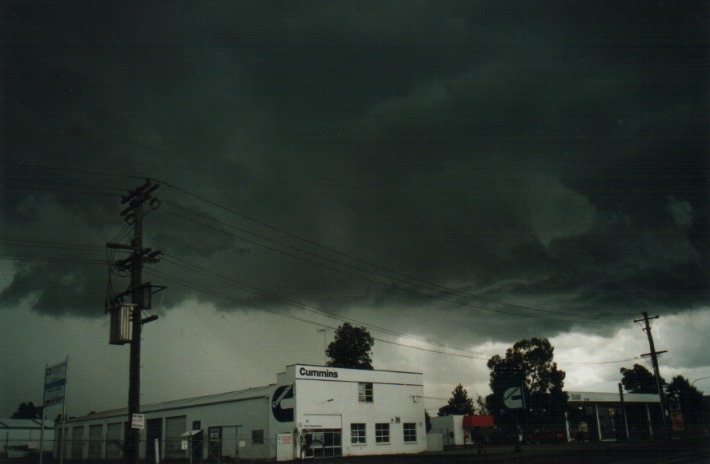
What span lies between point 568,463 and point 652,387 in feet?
464

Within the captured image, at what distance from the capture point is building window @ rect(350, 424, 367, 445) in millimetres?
50266

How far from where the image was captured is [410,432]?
56188 millimetres

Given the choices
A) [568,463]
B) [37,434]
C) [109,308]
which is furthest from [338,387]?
[37,434]

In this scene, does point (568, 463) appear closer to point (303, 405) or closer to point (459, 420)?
point (303, 405)

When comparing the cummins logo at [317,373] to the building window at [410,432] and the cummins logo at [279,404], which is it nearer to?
the cummins logo at [279,404]

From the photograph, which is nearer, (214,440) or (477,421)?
(214,440)

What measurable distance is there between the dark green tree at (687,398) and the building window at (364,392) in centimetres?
7580

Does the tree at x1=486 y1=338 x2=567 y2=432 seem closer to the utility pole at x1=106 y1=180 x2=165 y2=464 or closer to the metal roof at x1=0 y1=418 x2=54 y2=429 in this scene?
the utility pole at x1=106 y1=180 x2=165 y2=464

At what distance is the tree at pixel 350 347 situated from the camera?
87.9 meters

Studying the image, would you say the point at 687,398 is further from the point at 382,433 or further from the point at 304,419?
the point at 304,419

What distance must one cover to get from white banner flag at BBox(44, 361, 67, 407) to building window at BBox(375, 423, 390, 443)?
34822 millimetres

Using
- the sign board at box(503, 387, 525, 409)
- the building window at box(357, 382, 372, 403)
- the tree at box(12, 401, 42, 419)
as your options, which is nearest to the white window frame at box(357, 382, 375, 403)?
the building window at box(357, 382, 372, 403)

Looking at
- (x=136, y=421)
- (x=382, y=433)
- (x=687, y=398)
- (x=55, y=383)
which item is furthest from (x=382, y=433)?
(x=687, y=398)

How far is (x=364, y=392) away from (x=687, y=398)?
345ft
